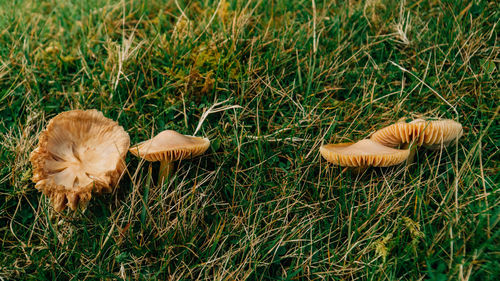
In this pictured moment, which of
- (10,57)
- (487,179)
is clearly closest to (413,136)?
(487,179)

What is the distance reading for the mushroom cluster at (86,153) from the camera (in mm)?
2502

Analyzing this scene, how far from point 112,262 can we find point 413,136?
2267mm

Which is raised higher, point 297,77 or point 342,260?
point 297,77

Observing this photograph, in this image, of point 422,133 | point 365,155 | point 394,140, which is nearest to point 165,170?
point 365,155

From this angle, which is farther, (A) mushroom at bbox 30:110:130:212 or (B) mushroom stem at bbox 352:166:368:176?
(B) mushroom stem at bbox 352:166:368:176

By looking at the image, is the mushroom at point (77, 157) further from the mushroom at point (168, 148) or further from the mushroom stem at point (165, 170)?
the mushroom stem at point (165, 170)

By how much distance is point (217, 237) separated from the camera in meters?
2.42

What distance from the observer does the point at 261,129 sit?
3176mm

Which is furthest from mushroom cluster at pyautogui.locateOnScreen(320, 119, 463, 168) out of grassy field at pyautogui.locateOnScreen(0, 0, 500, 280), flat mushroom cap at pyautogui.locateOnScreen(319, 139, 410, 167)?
grassy field at pyautogui.locateOnScreen(0, 0, 500, 280)

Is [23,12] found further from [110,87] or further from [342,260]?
[342,260]

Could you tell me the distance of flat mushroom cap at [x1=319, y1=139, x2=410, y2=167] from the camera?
7.99ft

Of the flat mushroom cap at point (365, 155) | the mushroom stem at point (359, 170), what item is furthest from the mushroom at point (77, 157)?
the mushroom stem at point (359, 170)

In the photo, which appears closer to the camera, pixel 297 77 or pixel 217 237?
pixel 217 237

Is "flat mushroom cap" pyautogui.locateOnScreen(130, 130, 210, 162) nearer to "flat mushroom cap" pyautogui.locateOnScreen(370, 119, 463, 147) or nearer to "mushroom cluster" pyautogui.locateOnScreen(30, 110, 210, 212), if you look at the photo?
"mushroom cluster" pyautogui.locateOnScreen(30, 110, 210, 212)
